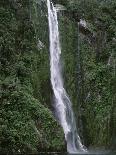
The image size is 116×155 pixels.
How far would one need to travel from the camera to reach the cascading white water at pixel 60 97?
912 inches

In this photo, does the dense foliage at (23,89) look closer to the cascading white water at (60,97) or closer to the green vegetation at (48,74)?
the green vegetation at (48,74)

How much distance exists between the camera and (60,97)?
24.3m

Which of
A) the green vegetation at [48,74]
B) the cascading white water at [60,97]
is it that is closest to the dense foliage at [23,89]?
the green vegetation at [48,74]

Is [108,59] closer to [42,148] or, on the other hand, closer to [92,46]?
[92,46]

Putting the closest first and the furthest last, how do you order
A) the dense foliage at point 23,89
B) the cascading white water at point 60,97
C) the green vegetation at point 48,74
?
1. the dense foliage at point 23,89
2. the green vegetation at point 48,74
3. the cascading white water at point 60,97

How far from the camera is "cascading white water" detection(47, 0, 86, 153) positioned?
23167 mm

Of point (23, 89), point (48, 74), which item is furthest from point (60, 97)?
point (23, 89)

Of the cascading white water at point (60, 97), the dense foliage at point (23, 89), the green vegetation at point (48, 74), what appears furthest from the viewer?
the cascading white water at point (60, 97)

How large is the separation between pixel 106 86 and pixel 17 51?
17.6ft

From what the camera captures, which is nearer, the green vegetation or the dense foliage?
the dense foliage

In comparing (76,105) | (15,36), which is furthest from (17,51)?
(76,105)

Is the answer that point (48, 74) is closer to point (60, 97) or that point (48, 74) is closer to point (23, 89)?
point (60, 97)

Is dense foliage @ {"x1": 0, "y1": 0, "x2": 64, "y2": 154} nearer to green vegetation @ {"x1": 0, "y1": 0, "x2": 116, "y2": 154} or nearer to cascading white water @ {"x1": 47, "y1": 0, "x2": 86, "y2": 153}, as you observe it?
green vegetation @ {"x1": 0, "y1": 0, "x2": 116, "y2": 154}

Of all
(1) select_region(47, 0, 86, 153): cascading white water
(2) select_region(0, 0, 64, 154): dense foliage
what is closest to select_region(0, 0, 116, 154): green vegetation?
(2) select_region(0, 0, 64, 154): dense foliage
